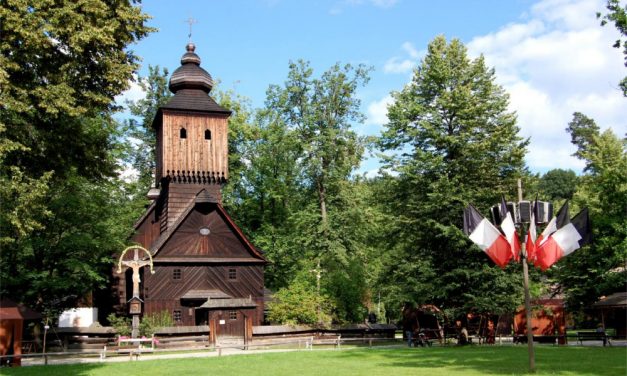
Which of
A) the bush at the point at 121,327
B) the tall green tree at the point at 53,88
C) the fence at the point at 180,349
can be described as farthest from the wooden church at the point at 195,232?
the tall green tree at the point at 53,88

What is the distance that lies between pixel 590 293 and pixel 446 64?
1568cm

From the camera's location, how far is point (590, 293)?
36.7 m

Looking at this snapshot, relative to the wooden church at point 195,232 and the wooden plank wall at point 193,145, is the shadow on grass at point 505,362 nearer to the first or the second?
the wooden church at point 195,232

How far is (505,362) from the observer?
67.7 feet

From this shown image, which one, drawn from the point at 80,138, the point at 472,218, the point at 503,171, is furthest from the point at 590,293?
the point at 80,138

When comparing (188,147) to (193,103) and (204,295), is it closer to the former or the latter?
(193,103)

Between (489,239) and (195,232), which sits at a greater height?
(195,232)

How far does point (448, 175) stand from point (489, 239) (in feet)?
51.1

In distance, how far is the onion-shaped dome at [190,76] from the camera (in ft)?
145

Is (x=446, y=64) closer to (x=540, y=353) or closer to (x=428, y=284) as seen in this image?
(x=428, y=284)

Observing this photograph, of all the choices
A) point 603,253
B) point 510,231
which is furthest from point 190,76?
point 510,231

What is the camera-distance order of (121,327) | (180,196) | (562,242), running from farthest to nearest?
(180,196) → (121,327) → (562,242)

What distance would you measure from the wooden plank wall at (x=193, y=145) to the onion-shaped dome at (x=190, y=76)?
2621 millimetres

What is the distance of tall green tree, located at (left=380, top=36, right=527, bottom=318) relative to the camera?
3127cm
